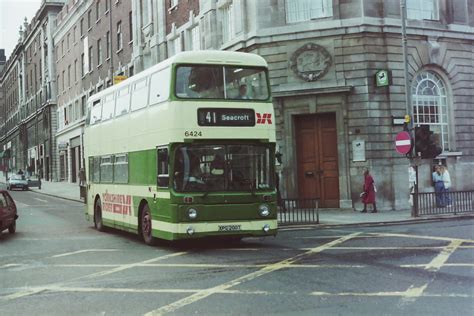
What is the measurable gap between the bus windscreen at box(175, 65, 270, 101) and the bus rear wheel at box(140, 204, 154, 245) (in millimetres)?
3111

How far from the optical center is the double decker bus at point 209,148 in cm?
1182

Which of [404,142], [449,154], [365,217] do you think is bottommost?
[365,217]

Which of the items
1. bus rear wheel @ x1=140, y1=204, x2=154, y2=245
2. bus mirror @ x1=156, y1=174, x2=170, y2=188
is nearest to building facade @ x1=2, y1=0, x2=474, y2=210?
bus rear wheel @ x1=140, y1=204, x2=154, y2=245

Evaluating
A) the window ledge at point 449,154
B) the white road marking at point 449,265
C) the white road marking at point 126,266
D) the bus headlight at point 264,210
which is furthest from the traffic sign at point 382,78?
the white road marking at point 449,265

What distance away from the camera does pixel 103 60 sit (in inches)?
1854

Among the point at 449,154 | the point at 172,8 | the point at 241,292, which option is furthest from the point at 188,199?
the point at 172,8

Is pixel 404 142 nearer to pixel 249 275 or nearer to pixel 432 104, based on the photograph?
pixel 432 104

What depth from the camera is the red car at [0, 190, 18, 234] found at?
15.3 metres

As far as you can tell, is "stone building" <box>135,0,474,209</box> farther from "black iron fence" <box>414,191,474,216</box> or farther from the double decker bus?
the double decker bus

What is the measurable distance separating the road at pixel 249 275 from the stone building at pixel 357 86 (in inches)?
313

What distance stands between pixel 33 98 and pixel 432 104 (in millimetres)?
65859

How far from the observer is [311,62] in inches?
891

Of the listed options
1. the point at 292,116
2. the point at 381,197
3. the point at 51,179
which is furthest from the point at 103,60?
the point at 381,197

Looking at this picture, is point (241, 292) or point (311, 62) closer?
point (241, 292)
